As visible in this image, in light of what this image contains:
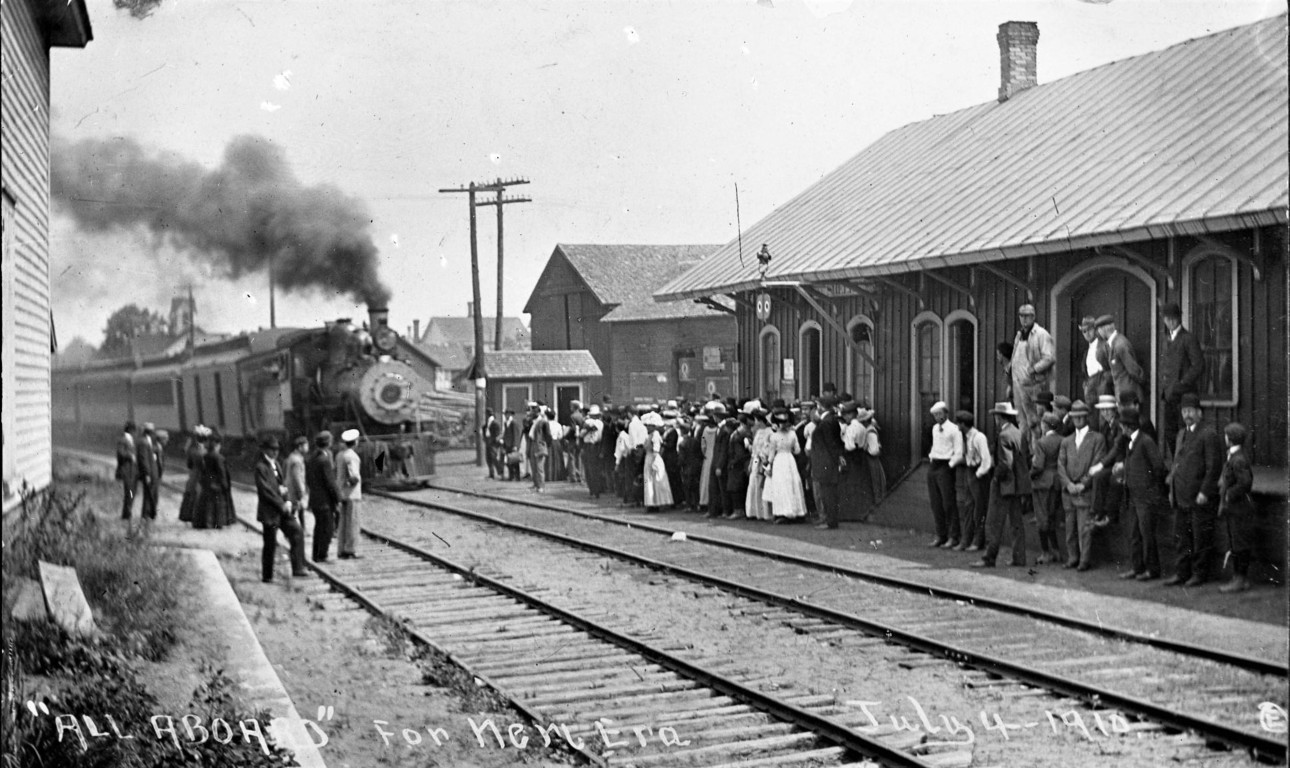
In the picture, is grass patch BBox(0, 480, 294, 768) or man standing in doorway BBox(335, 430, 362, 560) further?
man standing in doorway BBox(335, 430, 362, 560)

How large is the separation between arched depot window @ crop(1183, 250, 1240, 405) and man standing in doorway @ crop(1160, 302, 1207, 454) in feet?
0.56

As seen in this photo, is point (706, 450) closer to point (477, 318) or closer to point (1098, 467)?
point (1098, 467)

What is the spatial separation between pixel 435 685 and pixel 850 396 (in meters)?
9.73

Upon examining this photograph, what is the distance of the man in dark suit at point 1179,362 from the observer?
35.7ft

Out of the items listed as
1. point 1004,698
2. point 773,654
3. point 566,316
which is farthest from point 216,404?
point 1004,698

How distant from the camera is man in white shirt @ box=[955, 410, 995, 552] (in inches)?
520

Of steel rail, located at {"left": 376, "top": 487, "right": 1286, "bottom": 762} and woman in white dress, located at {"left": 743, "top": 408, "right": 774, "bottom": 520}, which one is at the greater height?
woman in white dress, located at {"left": 743, "top": 408, "right": 774, "bottom": 520}

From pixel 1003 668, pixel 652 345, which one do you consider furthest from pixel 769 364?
pixel 1003 668

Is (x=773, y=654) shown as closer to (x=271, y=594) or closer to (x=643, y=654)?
(x=643, y=654)

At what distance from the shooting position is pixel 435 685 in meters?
8.62

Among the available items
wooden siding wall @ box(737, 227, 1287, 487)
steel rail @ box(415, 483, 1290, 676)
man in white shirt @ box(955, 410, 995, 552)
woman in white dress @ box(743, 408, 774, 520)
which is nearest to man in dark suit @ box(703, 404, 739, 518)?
woman in white dress @ box(743, 408, 774, 520)

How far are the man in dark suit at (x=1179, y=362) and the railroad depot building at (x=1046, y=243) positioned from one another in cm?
39

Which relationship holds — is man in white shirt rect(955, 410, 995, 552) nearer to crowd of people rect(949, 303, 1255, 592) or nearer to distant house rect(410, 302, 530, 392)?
crowd of people rect(949, 303, 1255, 592)

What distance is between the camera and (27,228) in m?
9.62
